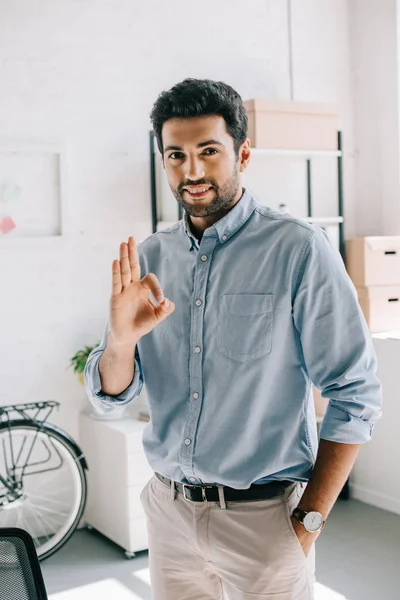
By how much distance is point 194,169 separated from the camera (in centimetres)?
141

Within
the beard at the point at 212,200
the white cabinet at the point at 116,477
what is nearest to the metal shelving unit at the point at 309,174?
the white cabinet at the point at 116,477

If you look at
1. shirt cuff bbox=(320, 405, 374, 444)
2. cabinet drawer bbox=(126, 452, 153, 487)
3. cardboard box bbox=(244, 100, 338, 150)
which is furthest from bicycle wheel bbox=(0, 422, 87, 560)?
A: shirt cuff bbox=(320, 405, 374, 444)

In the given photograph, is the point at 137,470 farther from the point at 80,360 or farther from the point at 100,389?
the point at 100,389

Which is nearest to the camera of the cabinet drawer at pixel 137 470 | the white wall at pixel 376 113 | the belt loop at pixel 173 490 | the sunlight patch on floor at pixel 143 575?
the belt loop at pixel 173 490

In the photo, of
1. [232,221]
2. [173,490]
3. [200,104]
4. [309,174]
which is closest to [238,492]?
[173,490]

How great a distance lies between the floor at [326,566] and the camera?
9.20ft

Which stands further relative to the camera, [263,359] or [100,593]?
[100,593]

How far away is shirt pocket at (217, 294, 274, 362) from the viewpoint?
138 centimetres

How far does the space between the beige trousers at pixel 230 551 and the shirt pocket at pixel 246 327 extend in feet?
0.87

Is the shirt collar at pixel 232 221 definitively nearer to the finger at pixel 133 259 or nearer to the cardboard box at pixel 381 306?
the finger at pixel 133 259

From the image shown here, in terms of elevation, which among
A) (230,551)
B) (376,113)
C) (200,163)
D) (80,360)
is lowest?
(230,551)

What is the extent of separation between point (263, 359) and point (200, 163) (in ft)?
1.26

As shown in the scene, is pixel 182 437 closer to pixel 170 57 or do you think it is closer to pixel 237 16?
pixel 170 57

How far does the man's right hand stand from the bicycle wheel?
1892mm
